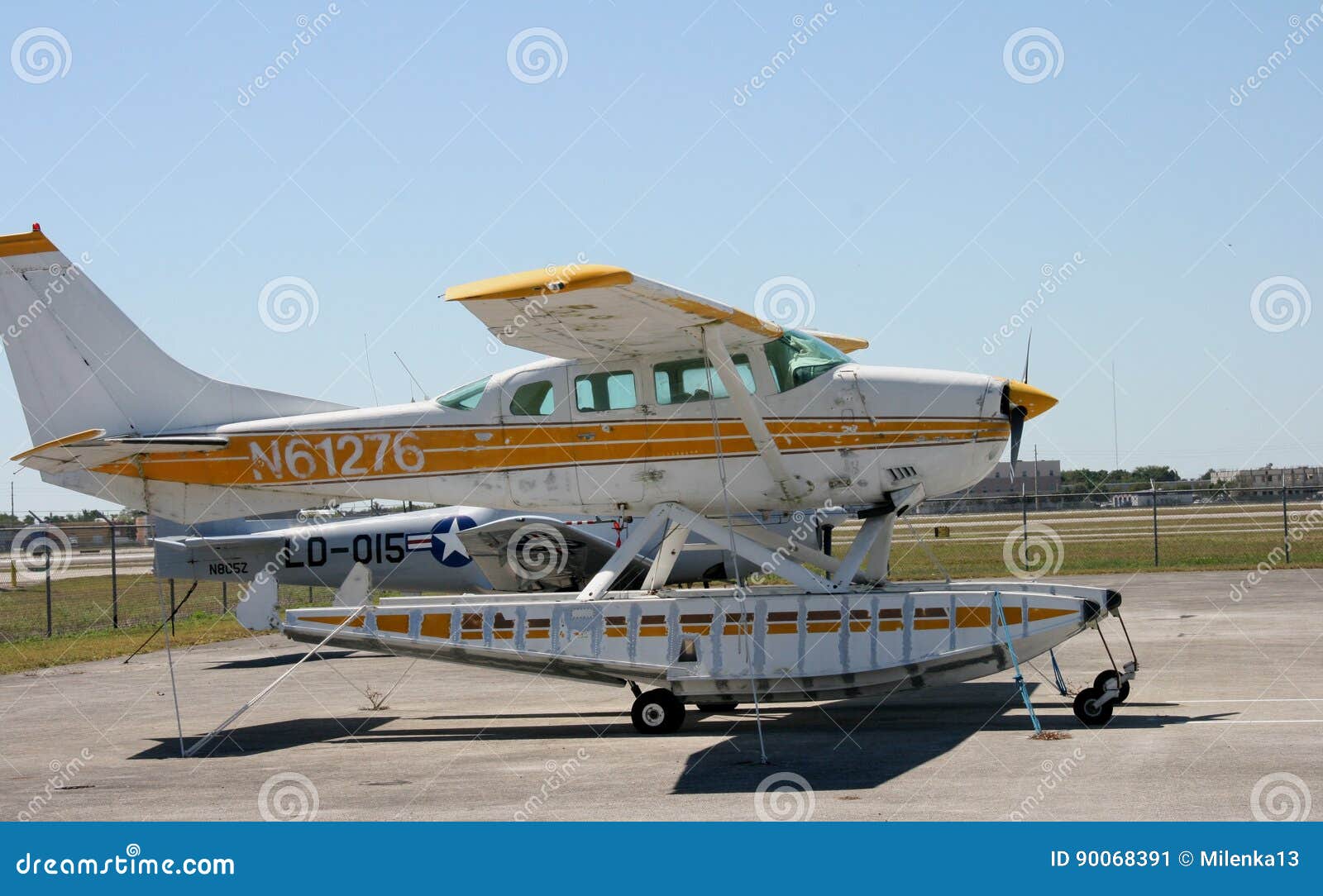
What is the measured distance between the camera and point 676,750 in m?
10.3

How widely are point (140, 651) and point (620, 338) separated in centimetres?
1327

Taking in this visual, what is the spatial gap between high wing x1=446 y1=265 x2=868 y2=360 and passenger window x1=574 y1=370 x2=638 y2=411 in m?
0.22

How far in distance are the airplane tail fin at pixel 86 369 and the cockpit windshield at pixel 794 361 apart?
15.3ft

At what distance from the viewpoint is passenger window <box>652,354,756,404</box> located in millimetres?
11953

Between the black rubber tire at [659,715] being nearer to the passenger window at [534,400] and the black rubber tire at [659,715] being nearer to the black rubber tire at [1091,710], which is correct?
the passenger window at [534,400]

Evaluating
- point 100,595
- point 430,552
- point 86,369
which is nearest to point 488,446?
point 86,369

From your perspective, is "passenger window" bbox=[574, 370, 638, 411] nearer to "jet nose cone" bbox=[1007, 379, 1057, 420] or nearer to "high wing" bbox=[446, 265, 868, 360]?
"high wing" bbox=[446, 265, 868, 360]

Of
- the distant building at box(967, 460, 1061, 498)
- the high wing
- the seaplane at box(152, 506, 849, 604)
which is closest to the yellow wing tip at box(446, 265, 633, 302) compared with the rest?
the high wing

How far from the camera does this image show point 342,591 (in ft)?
41.7

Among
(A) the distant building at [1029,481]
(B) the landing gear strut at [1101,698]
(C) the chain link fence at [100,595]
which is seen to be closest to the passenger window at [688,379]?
(B) the landing gear strut at [1101,698]

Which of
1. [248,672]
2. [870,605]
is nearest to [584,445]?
[870,605]

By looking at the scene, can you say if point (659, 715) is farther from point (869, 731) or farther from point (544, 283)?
point (544, 283)

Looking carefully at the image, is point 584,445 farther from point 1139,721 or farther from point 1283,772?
point 1283,772

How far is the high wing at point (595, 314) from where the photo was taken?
9.20m
